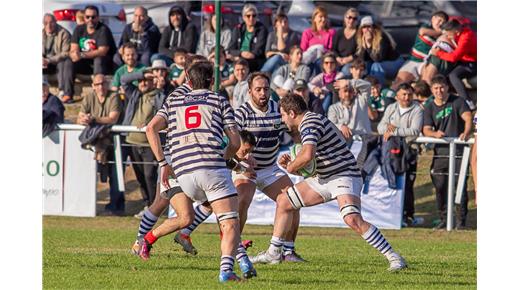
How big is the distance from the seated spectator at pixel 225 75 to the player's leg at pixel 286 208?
7.34 m

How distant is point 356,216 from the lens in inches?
533

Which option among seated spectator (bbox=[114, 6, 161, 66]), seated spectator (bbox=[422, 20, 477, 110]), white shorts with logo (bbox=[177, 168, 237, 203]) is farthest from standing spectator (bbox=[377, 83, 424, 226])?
white shorts with logo (bbox=[177, 168, 237, 203])

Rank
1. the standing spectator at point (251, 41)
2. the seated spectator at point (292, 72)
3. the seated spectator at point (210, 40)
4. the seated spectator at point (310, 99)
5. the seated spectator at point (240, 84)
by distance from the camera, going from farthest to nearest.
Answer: the seated spectator at point (210, 40) → the standing spectator at point (251, 41) → the seated spectator at point (292, 72) → the seated spectator at point (240, 84) → the seated spectator at point (310, 99)

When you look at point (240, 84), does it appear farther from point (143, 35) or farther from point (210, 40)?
point (143, 35)

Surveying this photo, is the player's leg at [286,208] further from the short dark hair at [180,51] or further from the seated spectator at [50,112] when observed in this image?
the short dark hair at [180,51]

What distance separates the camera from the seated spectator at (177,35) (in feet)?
76.9

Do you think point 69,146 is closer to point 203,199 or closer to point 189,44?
point 189,44

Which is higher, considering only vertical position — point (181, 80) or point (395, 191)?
point (181, 80)

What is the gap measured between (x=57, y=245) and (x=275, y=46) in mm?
7261

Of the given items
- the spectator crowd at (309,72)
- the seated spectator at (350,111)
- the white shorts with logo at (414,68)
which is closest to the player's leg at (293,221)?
the spectator crowd at (309,72)

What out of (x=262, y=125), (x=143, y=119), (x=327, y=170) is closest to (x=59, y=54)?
(x=143, y=119)

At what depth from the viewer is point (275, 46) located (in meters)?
23.0

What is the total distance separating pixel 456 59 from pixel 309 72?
2.43 m
